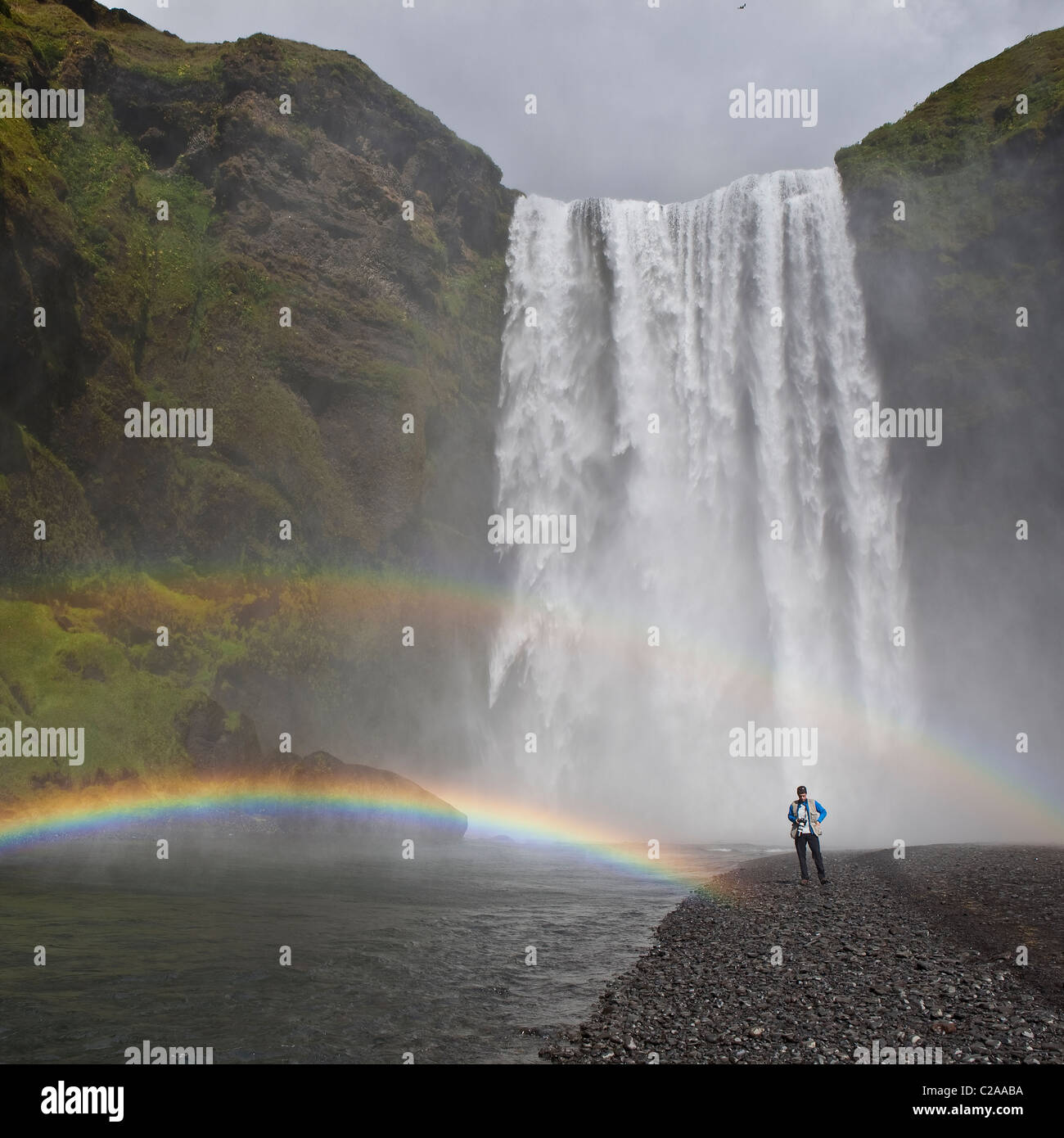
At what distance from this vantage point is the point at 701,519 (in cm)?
4262

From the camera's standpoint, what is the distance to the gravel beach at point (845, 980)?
8.20 m

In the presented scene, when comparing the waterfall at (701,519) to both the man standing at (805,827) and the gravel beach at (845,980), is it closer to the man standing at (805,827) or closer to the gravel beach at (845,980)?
the man standing at (805,827)

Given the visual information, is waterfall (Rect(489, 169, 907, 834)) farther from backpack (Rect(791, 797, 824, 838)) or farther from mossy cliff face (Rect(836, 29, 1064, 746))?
backpack (Rect(791, 797, 824, 838))

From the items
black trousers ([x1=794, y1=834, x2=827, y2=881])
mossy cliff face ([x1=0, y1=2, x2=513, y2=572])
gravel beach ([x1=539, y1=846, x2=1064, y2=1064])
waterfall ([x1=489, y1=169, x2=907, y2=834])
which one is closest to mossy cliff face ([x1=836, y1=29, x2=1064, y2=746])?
waterfall ([x1=489, y1=169, x2=907, y2=834])

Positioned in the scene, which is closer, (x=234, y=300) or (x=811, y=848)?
(x=811, y=848)

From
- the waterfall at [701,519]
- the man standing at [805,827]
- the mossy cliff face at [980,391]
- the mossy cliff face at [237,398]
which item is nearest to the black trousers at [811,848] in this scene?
the man standing at [805,827]

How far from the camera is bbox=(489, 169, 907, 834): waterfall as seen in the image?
40438 mm

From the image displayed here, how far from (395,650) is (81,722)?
14137 millimetres

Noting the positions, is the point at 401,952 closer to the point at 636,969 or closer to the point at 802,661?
the point at 636,969

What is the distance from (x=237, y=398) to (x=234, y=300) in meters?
4.99

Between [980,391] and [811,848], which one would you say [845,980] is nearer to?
[811,848]

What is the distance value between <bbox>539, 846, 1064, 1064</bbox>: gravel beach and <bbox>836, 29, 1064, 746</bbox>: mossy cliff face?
2772cm

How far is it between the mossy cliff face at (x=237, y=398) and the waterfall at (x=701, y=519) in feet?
13.2

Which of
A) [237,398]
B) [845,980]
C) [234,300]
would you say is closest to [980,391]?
[237,398]
